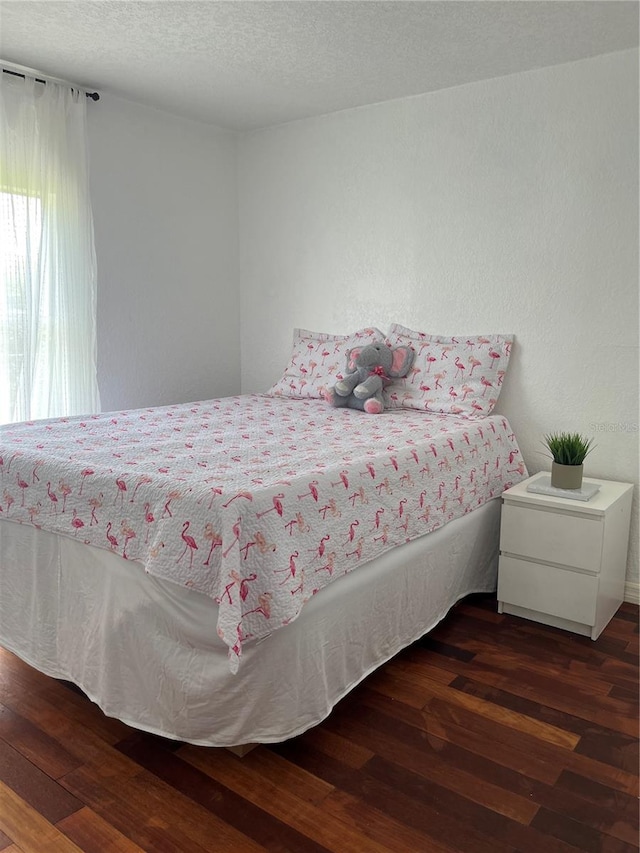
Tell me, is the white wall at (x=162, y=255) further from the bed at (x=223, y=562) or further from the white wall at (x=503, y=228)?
the bed at (x=223, y=562)

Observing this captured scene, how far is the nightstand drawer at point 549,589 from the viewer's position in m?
2.54

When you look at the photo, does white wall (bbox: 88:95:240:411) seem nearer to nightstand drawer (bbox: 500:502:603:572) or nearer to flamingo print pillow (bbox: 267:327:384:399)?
flamingo print pillow (bbox: 267:327:384:399)

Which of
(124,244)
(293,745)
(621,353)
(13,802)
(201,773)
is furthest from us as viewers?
(124,244)

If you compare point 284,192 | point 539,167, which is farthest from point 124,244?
point 539,167

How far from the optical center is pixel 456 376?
3205 mm

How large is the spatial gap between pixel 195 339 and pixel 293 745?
268 cm

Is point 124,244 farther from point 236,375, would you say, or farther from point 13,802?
point 13,802

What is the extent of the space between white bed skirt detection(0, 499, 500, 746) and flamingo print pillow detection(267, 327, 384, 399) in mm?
1400

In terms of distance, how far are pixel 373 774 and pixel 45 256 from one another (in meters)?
2.69

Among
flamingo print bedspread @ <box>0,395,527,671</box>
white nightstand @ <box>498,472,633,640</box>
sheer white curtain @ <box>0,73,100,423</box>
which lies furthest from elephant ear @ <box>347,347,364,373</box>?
sheer white curtain @ <box>0,73,100,423</box>

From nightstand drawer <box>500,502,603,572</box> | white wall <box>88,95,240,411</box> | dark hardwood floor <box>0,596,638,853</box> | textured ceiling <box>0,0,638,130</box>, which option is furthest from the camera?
white wall <box>88,95,240,411</box>

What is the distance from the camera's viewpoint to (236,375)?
4.36 meters

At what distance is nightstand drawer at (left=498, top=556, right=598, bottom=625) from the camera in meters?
2.54

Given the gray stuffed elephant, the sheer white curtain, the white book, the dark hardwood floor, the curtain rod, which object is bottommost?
the dark hardwood floor
